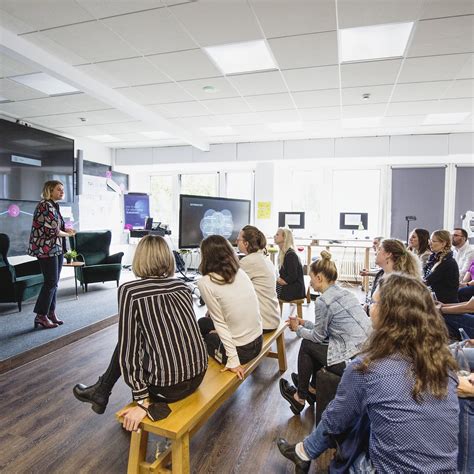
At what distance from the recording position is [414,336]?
3.60 feet

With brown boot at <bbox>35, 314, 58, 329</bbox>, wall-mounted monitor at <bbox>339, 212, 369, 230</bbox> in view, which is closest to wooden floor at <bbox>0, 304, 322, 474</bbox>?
brown boot at <bbox>35, 314, 58, 329</bbox>

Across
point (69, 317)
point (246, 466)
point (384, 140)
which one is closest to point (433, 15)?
point (246, 466)

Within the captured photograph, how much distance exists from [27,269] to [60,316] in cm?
105

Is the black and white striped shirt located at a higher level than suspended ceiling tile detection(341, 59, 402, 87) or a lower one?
lower

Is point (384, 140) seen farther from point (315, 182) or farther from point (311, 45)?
point (311, 45)

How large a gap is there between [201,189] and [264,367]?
584 centimetres

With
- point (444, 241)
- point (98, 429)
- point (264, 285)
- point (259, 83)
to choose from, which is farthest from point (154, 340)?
point (259, 83)

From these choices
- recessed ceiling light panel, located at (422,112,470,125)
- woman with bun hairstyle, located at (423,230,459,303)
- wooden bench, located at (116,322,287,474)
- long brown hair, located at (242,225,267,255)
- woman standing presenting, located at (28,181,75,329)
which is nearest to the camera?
wooden bench, located at (116,322,287,474)

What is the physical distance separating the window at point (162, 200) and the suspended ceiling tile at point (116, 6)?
5.79 m

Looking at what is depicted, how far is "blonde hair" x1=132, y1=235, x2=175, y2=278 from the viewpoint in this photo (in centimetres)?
164

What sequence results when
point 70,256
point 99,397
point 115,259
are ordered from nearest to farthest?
point 99,397 → point 70,256 → point 115,259

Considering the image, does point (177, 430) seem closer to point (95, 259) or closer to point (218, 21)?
point (218, 21)

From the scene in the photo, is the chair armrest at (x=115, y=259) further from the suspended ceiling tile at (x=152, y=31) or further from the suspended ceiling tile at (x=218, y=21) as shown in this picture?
the suspended ceiling tile at (x=218, y=21)

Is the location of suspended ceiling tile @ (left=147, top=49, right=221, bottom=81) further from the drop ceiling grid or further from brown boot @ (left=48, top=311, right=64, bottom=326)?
brown boot @ (left=48, top=311, right=64, bottom=326)
